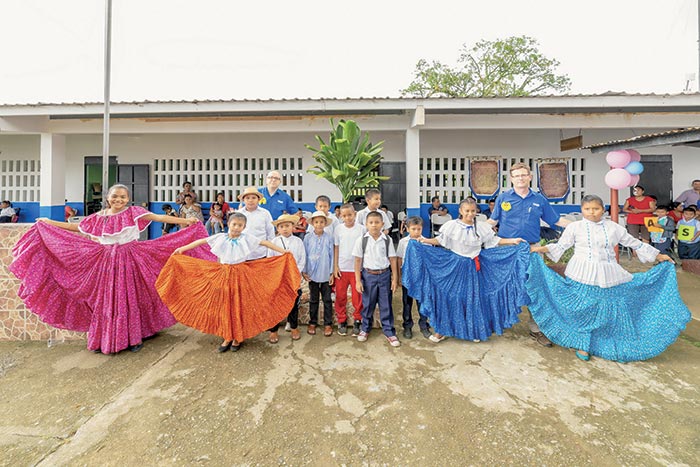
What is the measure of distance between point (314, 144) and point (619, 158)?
5.91m

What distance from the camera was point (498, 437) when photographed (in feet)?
6.65

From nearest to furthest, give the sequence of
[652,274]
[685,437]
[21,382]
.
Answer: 1. [685,437]
2. [21,382]
3. [652,274]

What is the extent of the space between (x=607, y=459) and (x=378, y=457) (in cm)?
122

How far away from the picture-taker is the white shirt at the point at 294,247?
3.51 m

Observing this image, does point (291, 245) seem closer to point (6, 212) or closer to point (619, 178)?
point (619, 178)

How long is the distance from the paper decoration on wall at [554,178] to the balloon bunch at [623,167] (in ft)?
10.4

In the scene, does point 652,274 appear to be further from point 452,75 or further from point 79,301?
point 452,75

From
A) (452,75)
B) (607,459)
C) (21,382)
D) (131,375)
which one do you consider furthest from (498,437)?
(452,75)

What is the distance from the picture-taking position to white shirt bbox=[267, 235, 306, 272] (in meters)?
3.51

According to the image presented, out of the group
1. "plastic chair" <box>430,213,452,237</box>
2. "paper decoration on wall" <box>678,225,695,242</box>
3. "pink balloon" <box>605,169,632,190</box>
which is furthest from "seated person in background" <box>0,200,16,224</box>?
"paper decoration on wall" <box>678,225,695,242</box>

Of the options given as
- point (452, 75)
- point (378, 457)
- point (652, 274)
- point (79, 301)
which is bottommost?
point (378, 457)

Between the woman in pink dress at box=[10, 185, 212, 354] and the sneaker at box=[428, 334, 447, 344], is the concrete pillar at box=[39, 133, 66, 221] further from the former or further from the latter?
the sneaker at box=[428, 334, 447, 344]

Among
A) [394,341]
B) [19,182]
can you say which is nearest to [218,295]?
[394,341]

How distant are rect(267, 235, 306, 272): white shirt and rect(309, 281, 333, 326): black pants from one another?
0.90 feet
